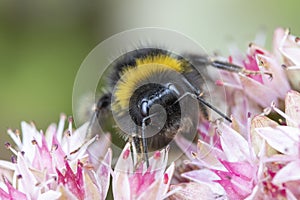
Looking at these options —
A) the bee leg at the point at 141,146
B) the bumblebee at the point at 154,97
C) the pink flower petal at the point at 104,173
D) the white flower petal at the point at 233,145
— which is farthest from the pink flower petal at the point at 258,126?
the pink flower petal at the point at 104,173

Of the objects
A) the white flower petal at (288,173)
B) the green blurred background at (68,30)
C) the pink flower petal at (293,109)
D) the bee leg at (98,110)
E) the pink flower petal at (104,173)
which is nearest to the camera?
the white flower petal at (288,173)

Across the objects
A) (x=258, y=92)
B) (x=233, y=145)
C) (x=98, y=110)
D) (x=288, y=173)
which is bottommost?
(x=288, y=173)

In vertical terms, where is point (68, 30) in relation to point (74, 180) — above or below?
above

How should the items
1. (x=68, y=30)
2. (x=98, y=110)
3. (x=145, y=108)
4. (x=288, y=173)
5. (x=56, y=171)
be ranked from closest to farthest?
1. (x=288, y=173)
2. (x=145, y=108)
3. (x=56, y=171)
4. (x=98, y=110)
5. (x=68, y=30)

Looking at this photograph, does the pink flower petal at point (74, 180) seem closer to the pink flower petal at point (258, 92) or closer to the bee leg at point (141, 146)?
the bee leg at point (141, 146)

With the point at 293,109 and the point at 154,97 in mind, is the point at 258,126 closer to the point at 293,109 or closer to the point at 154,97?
the point at 293,109

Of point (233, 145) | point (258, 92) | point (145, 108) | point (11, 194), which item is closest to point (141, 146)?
point (145, 108)

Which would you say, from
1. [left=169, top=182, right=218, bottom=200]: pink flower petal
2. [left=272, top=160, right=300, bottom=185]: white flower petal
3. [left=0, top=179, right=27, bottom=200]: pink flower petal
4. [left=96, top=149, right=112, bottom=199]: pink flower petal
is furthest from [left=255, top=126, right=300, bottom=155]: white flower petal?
[left=0, top=179, right=27, bottom=200]: pink flower petal
